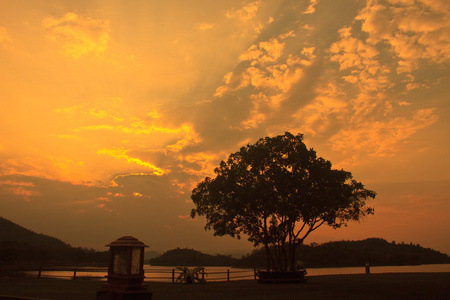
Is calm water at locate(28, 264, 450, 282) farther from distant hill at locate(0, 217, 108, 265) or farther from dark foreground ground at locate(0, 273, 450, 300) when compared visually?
distant hill at locate(0, 217, 108, 265)

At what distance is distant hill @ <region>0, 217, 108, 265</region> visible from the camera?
72.9m

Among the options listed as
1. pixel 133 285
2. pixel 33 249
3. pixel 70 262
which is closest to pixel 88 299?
pixel 133 285

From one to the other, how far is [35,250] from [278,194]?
7174 centimetres

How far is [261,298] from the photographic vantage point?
14.4 meters

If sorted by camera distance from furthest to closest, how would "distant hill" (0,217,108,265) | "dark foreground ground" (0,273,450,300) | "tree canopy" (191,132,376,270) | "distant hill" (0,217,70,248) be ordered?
"distant hill" (0,217,70,248) → "distant hill" (0,217,108,265) → "tree canopy" (191,132,376,270) → "dark foreground ground" (0,273,450,300)

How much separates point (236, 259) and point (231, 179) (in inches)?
3108

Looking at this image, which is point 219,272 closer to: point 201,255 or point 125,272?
point 125,272

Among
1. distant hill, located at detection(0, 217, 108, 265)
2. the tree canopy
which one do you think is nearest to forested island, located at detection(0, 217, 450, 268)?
distant hill, located at detection(0, 217, 108, 265)

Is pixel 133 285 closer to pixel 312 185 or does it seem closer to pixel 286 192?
pixel 286 192

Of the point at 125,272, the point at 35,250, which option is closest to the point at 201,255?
the point at 35,250

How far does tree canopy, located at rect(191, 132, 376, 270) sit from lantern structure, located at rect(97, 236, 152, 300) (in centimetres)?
1438

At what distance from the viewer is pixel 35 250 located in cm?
7644

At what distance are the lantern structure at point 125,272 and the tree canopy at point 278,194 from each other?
14.4 meters

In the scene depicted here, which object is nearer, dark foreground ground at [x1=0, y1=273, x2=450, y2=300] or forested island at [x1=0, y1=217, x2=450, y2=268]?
dark foreground ground at [x1=0, y1=273, x2=450, y2=300]
